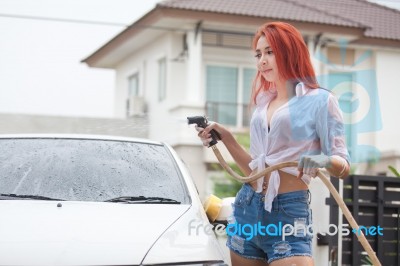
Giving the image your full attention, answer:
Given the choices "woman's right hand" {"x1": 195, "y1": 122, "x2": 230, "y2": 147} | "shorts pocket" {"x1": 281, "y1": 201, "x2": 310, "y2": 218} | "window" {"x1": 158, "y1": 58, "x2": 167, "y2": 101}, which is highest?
"window" {"x1": 158, "y1": 58, "x2": 167, "y2": 101}

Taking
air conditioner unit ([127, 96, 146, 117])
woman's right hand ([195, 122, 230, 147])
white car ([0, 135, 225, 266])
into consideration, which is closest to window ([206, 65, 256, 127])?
air conditioner unit ([127, 96, 146, 117])

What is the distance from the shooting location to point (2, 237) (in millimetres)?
3332

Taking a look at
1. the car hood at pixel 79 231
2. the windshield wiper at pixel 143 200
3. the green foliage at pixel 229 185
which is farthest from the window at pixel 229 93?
the car hood at pixel 79 231

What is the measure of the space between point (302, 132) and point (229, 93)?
15.6 m

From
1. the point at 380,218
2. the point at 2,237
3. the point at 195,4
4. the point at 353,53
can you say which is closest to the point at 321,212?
the point at 380,218

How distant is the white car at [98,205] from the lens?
328 centimetres

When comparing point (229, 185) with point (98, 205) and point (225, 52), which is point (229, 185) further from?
point (98, 205)

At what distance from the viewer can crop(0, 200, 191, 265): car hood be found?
3211mm

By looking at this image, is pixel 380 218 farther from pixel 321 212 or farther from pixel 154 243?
pixel 154 243

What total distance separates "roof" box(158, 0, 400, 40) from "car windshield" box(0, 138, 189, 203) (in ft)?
41.4

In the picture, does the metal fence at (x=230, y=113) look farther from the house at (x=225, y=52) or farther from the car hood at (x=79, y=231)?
the car hood at (x=79, y=231)

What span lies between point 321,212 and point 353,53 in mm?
13908

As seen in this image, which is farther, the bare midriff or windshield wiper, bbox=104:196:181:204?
windshield wiper, bbox=104:196:181:204

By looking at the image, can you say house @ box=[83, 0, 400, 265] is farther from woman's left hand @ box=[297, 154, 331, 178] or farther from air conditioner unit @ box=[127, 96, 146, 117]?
woman's left hand @ box=[297, 154, 331, 178]
